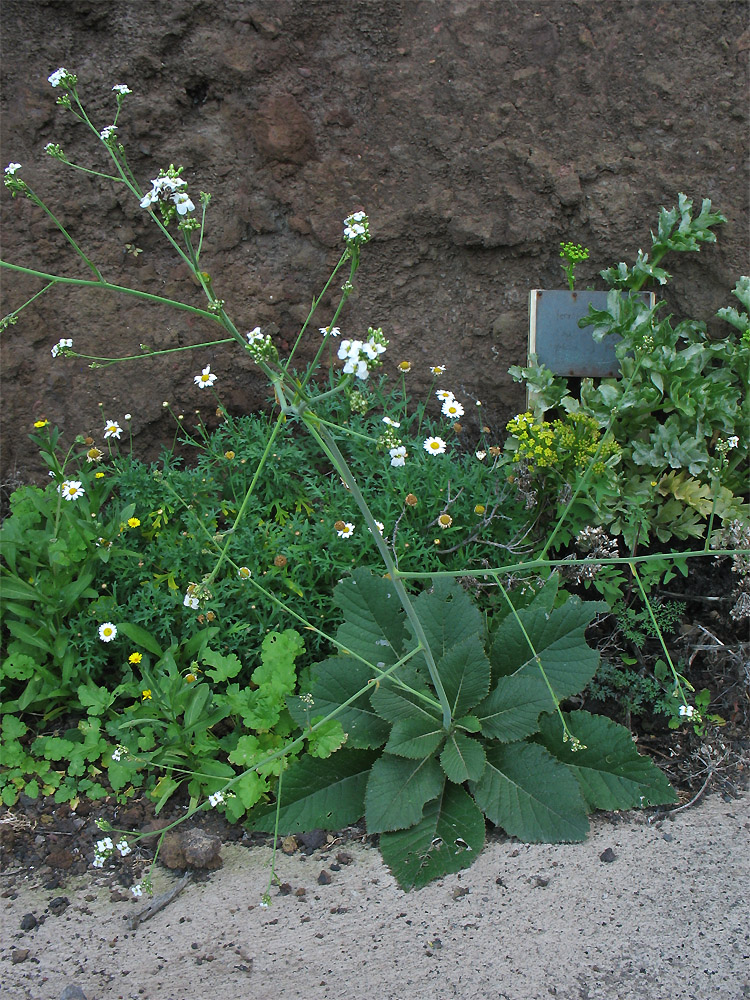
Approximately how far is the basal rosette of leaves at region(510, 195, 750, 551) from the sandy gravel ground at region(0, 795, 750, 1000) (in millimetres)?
1106

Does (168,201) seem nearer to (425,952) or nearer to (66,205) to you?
(425,952)

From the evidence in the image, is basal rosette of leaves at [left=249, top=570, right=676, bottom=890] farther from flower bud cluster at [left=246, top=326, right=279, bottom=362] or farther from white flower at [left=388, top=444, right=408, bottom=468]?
flower bud cluster at [left=246, top=326, right=279, bottom=362]

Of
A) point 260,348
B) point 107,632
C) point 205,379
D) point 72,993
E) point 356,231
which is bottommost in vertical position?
point 107,632

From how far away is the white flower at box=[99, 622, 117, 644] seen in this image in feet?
7.96

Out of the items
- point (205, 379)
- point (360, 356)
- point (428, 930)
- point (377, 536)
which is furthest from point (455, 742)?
point (205, 379)

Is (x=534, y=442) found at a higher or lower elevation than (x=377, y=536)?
lower

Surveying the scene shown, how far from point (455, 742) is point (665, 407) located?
1.54 m

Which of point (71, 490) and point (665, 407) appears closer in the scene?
point (71, 490)

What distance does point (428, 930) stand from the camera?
167 centimetres

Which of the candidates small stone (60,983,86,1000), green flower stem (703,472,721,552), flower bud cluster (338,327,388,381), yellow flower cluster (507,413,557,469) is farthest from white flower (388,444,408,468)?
small stone (60,983,86,1000)

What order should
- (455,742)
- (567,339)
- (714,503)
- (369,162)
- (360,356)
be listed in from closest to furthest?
1. (360,356)
2. (714,503)
3. (455,742)
4. (567,339)
5. (369,162)

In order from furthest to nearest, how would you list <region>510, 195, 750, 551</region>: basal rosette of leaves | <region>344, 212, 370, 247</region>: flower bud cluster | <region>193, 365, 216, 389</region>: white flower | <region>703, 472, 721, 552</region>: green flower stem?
<region>193, 365, 216, 389</region>: white flower
<region>510, 195, 750, 551</region>: basal rosette of leaves
<region>703, 472, 721, 552</region>: green flower stem
<region>344, 212, 370, 247</region>: flower bud cluster

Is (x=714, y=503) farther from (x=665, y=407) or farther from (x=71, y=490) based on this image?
(x=71, y=490)

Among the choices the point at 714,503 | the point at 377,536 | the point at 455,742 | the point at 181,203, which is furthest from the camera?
the point at 455,742
